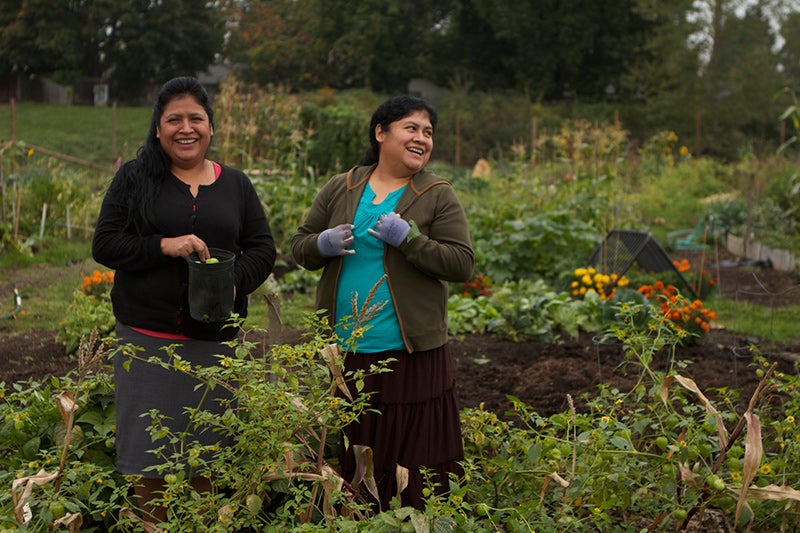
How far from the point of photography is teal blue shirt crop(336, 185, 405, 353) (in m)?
3.35

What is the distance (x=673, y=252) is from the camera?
1095 cm

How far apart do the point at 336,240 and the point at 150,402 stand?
81cm

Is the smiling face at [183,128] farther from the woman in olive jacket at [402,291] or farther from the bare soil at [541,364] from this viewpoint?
the bare soil at [541,364]

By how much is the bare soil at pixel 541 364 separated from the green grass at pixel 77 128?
18.0 metres

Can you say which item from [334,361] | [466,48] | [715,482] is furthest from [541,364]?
[466,48]

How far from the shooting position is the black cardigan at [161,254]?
122 inches

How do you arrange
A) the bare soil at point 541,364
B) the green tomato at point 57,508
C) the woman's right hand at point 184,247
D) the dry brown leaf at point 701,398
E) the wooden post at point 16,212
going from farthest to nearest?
the wooden post at point 16,212
the bare soil at point 541,364
the woman's right hand at point 184,247
the dry brown leaf at point 701,398
the green tomato at point 57,508

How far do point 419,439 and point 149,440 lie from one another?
0.92 metres

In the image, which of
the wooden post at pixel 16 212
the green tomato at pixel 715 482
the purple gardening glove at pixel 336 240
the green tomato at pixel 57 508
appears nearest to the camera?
the green tomato at pixel 57 508

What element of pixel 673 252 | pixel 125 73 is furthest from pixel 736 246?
pixel 125 73

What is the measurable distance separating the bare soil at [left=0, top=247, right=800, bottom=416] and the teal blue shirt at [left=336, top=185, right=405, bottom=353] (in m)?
1.82

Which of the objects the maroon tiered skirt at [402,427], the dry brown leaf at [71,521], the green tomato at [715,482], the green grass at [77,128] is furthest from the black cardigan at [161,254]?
the green grass at [77,128]

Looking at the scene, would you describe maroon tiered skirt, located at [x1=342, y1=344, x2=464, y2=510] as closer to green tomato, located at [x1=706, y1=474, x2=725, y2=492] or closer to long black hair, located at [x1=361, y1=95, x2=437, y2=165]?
long black hair, located at [x1=361, y1=95, x2=437, y2=165]

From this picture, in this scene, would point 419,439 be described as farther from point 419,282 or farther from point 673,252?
point 673,252
